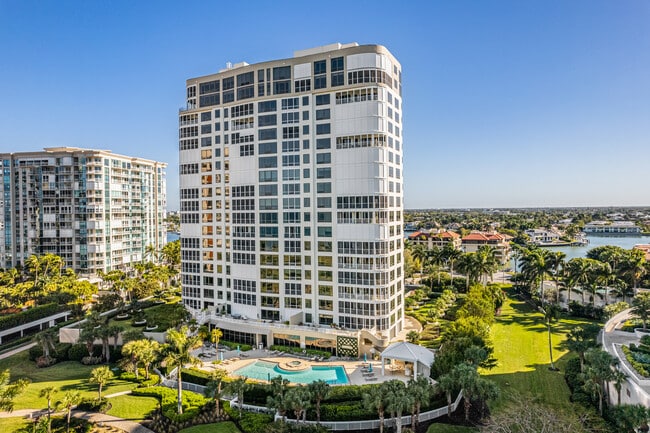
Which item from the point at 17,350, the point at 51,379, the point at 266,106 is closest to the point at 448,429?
the point at 51,379

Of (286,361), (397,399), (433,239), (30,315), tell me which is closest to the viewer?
(397,399)

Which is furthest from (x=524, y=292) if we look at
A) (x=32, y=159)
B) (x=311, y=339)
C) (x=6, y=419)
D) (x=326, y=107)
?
(x=32, y=159)

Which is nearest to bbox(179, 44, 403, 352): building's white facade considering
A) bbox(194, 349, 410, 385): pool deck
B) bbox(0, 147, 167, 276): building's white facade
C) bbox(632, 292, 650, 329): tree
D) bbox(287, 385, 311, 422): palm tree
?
bbox(194, 349, 410, 385): pool deck

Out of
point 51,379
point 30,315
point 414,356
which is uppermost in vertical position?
point 414,356

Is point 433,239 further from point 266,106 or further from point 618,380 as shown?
point 618,380

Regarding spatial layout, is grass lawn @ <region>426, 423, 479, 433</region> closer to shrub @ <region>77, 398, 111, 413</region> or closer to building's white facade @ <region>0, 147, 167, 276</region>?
shrub @ <region>77, 398, 111, 413</region>

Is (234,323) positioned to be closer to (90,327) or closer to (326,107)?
(90,327)
